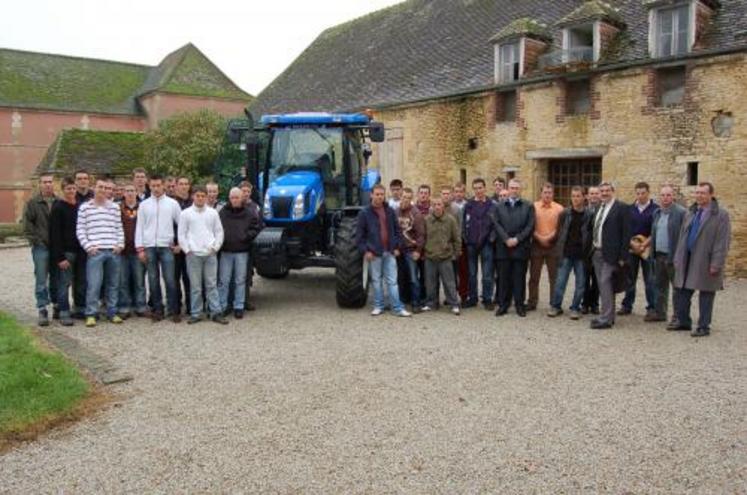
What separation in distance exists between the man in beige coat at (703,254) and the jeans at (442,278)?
279 cm


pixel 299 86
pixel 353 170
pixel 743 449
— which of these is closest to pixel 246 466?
pixel 743 449

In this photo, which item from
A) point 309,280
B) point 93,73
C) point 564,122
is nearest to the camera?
point 309,280

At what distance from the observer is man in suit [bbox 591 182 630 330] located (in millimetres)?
7887

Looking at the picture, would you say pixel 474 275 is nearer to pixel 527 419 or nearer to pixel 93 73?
pixel 527 419

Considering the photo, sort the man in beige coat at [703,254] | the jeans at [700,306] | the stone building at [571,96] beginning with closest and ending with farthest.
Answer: the man in beige coat at [703,254], the jeans at [700,306], the stone building at [571,96]

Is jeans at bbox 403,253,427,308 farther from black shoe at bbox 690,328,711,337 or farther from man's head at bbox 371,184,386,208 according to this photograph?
black shoe at bbox 690,328,711,337

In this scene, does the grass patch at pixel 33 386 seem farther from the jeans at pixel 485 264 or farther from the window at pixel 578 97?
the window at pixel 578 97

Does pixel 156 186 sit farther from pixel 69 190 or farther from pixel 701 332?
pixel 701 332

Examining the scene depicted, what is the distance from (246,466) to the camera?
4027mm

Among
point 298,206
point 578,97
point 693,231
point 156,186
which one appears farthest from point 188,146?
point 693,231

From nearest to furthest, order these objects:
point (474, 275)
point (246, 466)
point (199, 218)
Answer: point (246, 466) < point (199, 218) < point (474, 275)

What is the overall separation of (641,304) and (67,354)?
25.8ft

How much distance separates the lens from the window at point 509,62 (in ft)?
54.3

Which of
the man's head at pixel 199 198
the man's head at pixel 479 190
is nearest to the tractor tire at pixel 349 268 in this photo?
the man's head at pixel 479 190
